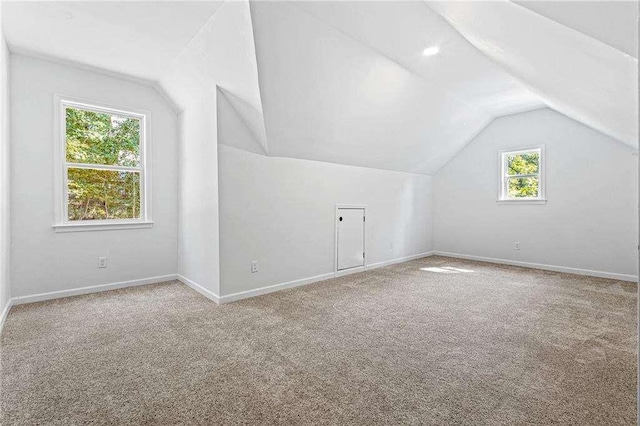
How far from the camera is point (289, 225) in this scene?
382cm

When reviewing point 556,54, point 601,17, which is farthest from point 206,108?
point 601,17

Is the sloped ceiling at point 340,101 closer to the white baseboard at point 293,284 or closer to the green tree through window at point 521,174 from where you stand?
the green tree through window at point 521,174

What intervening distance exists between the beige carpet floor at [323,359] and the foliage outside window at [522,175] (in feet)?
6.88

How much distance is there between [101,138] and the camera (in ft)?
12.1

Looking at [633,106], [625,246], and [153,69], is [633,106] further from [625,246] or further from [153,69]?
[153,69]

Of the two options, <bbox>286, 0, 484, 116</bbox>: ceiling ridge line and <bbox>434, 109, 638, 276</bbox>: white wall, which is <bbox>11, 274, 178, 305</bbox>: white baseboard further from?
<bbox>434, 109, 638, 276</bbox>: white wall

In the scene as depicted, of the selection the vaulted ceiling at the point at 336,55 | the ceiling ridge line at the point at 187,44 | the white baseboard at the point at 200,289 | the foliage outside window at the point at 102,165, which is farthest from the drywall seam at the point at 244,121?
the white baseboard at the point at 200,289

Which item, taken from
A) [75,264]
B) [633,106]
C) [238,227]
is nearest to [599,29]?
[633,106]

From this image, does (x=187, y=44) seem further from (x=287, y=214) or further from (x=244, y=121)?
(x=287, y=214)

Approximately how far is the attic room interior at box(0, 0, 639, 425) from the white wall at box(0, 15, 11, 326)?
0.18 feet

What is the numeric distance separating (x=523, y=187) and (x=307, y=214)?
12.8 ft

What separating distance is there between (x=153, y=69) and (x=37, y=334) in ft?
9.38

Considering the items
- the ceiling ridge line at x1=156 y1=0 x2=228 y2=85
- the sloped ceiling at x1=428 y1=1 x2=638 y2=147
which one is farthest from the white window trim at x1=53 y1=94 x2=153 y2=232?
the sloped ceiling at x1=428 y1=1 x2=638 y2=147

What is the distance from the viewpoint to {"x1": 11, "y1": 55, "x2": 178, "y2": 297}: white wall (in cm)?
314
